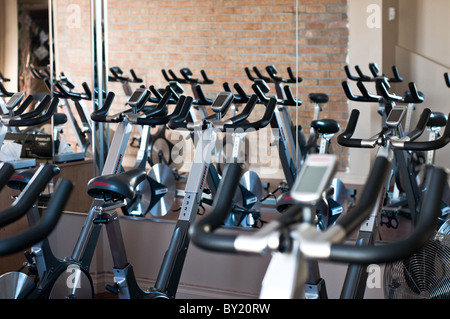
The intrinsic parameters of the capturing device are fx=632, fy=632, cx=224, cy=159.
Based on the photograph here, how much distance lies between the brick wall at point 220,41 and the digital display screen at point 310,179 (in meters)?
2.36

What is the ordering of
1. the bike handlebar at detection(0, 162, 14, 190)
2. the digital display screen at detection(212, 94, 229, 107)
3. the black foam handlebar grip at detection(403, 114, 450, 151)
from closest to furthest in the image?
the bike handlebar at detection(0, 162, 14, 190), the black foam handlebar grip at detection(403, 114, 450, 151), the digital display screen at detection(212, 94, 229, 107)

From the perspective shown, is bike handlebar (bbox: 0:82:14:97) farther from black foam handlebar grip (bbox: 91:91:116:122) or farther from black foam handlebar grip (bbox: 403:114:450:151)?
black foam handlebar grip (bbox: 403:114:450:151)

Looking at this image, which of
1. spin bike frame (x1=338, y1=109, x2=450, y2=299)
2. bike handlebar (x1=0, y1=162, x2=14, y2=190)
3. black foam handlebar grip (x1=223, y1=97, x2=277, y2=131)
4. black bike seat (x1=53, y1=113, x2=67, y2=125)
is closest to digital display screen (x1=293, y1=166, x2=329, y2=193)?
bike handlebar (x1=0, y1=162, x2=14, y2=190)

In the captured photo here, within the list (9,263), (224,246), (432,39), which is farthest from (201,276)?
(224,246)

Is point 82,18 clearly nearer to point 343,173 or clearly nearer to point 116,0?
point 116,0

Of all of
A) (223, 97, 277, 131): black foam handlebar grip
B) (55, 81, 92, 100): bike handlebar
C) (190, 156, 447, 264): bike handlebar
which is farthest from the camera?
(55, 81, 92, 100): bike handlebar

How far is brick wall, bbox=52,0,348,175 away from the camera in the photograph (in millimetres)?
3586

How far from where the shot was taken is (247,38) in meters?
3.76

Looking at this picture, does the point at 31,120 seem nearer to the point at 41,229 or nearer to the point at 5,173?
the point at 5,173

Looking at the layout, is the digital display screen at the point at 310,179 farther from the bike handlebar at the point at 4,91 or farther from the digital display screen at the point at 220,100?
the bike handlebar at the point at 4,91

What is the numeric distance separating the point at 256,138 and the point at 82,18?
145 centimetres

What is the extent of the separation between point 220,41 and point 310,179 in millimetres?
2721

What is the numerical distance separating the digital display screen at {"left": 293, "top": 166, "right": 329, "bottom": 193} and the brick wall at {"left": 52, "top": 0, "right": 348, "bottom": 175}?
7.74 feet

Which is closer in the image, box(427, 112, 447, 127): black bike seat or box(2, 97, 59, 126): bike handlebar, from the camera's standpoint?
box(427, 112, 447, 127): black bike seat
